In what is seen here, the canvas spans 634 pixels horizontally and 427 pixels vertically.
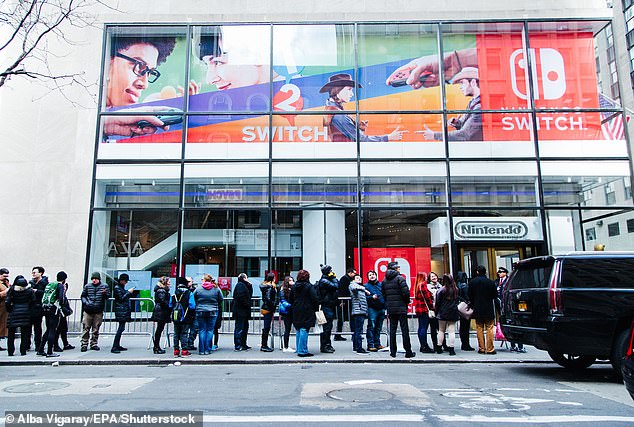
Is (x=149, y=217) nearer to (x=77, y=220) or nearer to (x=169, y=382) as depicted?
(x=77, y=220)

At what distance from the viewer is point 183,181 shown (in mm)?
14547

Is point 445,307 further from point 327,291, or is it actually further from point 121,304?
point 121,304

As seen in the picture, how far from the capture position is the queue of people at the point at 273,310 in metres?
9.90

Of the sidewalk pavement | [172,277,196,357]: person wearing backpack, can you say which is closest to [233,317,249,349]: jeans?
the sidewalk pavement

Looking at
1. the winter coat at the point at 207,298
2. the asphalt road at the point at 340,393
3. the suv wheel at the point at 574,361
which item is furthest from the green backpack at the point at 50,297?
the suv wheel at the point at 574,361

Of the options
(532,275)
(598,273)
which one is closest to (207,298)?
(532,275)

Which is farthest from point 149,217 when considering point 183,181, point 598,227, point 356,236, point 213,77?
point 598,227

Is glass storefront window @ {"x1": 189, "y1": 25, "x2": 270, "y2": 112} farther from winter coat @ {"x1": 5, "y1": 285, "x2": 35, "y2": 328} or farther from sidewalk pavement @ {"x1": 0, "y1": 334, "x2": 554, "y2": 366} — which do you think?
sidewalk pavement @ {"x1": 0, "y1": 334, "x2": 554, "y2": 366}

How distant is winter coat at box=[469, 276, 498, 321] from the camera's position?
10078 mm

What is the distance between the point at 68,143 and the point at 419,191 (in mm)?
10705

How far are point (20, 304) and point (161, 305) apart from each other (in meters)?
3.00

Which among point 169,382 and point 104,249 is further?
point 104,249

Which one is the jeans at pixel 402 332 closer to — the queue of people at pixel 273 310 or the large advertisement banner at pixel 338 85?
the queue of people at pixel 273 310

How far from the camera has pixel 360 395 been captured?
20.2ft
